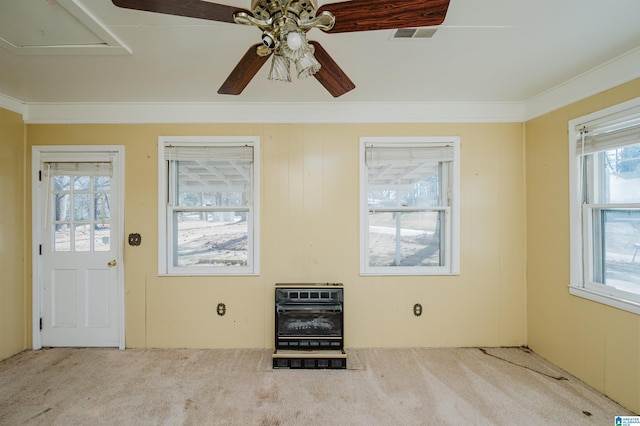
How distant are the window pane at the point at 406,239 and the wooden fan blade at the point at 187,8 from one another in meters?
2.31

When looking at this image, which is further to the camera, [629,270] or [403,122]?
[403,122]

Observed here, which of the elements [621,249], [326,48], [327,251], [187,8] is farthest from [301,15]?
[621,249]

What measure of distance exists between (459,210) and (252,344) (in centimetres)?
256

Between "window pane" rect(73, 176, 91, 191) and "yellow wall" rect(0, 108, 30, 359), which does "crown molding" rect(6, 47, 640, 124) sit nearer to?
"yellow wall" rect(0, 108, 30, 359)

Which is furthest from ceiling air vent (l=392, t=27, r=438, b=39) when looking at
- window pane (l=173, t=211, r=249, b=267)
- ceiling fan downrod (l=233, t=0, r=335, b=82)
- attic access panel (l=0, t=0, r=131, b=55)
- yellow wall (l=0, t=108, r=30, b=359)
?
yellow wall (l=0, t=108, r=30, b=359)

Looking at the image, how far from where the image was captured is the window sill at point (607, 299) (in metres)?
1.99

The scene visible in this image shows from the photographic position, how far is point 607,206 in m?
2.21

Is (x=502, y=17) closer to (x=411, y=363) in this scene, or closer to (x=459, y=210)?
(x=459, y=210)

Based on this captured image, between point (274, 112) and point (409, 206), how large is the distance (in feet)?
5.66

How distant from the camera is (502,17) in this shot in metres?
1.64

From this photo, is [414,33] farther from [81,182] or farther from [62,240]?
[62,240]

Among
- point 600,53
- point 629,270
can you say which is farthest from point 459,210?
point 600,53

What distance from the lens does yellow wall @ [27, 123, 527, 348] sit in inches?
115

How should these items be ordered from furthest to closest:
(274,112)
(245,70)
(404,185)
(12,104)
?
(404,185)
(274,112)
(12,104)
(245,70)
